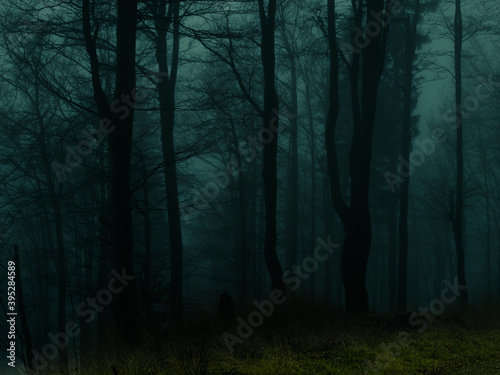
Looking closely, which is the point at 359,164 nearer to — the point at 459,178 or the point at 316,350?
the point at 316,350

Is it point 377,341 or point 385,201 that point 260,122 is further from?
point 377,341

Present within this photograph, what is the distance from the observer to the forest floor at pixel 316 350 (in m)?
6.59

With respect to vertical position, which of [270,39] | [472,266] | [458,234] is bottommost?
[472,266]

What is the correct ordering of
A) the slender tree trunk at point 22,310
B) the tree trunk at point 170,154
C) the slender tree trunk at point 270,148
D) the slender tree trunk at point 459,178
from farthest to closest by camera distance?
the slender tree trunk at point 459,178 < the tree trunk at point 170,154 < the slender tree trunk at point 270,148 < the slender tree trunk at point 22,310

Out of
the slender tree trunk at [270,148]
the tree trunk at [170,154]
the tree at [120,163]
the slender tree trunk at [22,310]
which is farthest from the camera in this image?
the tree trunk at [170,154]

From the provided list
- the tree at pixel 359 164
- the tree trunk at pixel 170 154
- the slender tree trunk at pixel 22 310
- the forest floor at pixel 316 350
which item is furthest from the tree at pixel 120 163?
the tree trunk at pixel 170 154

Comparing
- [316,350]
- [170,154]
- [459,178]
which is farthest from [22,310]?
[459,178]

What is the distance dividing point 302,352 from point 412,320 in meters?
3.70

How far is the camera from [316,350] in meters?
7.82

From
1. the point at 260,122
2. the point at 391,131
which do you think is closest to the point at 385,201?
the point at 391,131

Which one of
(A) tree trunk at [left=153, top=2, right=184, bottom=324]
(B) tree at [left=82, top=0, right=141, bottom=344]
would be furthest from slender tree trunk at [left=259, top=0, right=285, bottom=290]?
(B) tree at [left=82, top=0, right=141, bottom=344]

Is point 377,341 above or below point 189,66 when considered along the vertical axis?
below

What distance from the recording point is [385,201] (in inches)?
1153

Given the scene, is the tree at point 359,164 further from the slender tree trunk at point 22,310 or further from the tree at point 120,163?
the slender tree trunk at point 22,310
